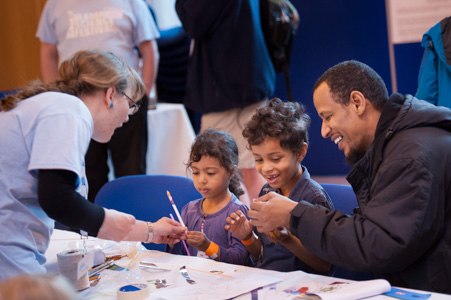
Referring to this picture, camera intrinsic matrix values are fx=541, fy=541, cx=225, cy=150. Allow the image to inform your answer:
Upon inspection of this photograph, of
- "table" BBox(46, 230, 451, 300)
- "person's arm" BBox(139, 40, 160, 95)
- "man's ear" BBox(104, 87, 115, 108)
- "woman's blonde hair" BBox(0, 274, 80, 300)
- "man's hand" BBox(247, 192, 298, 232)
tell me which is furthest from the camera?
"person's arm" BBox(139, 40, 160, 95)

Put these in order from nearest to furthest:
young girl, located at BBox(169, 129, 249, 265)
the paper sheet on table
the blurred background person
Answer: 1. the paper sheet on table
2. young girl, located at BBox(169, 129, 249, 265)
3. the blurred background person

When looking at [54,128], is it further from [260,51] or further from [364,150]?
[260,51]

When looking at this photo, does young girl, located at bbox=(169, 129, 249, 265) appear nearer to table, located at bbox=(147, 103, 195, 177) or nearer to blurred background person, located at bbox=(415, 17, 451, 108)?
blurred background person, located at bbox=(415, 17, 451, 108)

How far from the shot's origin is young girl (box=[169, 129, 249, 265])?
2404mm

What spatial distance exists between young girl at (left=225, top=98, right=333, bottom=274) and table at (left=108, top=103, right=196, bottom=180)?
222 cm

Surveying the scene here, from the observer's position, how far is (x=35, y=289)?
78 centimetres

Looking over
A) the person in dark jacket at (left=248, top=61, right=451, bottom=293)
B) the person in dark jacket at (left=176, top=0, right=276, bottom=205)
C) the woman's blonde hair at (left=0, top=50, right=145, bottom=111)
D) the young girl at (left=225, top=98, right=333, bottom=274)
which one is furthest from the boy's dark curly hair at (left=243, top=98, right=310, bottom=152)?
the person in dark jacket at (left=176, top=0, right=276, bottom=205)

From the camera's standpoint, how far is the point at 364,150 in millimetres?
1910

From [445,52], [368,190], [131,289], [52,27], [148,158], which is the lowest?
[148,158]

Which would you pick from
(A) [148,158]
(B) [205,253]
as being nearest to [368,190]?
(B) [205,253]

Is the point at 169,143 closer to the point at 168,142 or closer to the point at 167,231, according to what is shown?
the point at 168,142

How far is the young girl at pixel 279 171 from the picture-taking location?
2.11 m

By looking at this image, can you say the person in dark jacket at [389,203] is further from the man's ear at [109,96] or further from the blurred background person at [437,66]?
the blurred background person at [437,66]

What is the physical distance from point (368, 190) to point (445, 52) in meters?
1.42
